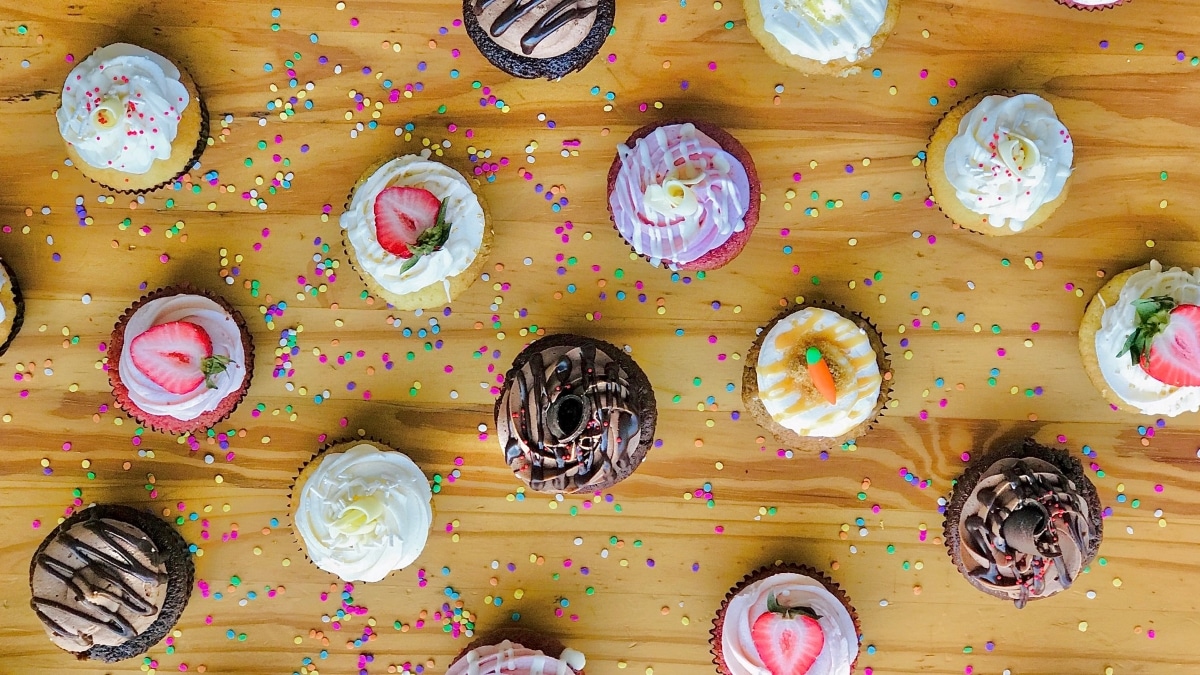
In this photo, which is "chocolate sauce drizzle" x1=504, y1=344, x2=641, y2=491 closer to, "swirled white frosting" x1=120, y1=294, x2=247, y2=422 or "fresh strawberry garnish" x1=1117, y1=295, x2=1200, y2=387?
"swirled white frosting" x1=120, y1=294, x2=247, y2=422

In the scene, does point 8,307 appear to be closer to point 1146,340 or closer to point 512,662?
point 512,662

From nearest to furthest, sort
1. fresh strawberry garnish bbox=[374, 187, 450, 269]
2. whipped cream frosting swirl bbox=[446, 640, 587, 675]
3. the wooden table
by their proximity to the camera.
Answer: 1. fresh strawberry garnish bbox=[374, 187, 450, 269]
2. whipped cream frosting swirl bbox=[446, 640, 587, 675]
3. the wooden table

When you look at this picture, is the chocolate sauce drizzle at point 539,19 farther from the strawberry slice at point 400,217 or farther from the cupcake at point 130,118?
the cupcake at point 130,118

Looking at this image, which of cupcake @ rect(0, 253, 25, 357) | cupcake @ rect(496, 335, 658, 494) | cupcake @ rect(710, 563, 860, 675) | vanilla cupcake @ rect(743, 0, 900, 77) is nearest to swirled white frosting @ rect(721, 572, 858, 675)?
cupcake @ rect(710, 563, 860, 675)

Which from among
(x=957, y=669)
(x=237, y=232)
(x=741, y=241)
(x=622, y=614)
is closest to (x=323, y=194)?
(x=237, y=232)

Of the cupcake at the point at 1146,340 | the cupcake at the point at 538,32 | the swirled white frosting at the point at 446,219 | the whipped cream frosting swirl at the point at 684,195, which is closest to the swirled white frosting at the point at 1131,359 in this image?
the cupcake at the point at 1146,340

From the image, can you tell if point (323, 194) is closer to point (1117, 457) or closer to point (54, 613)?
point (54, 613)
